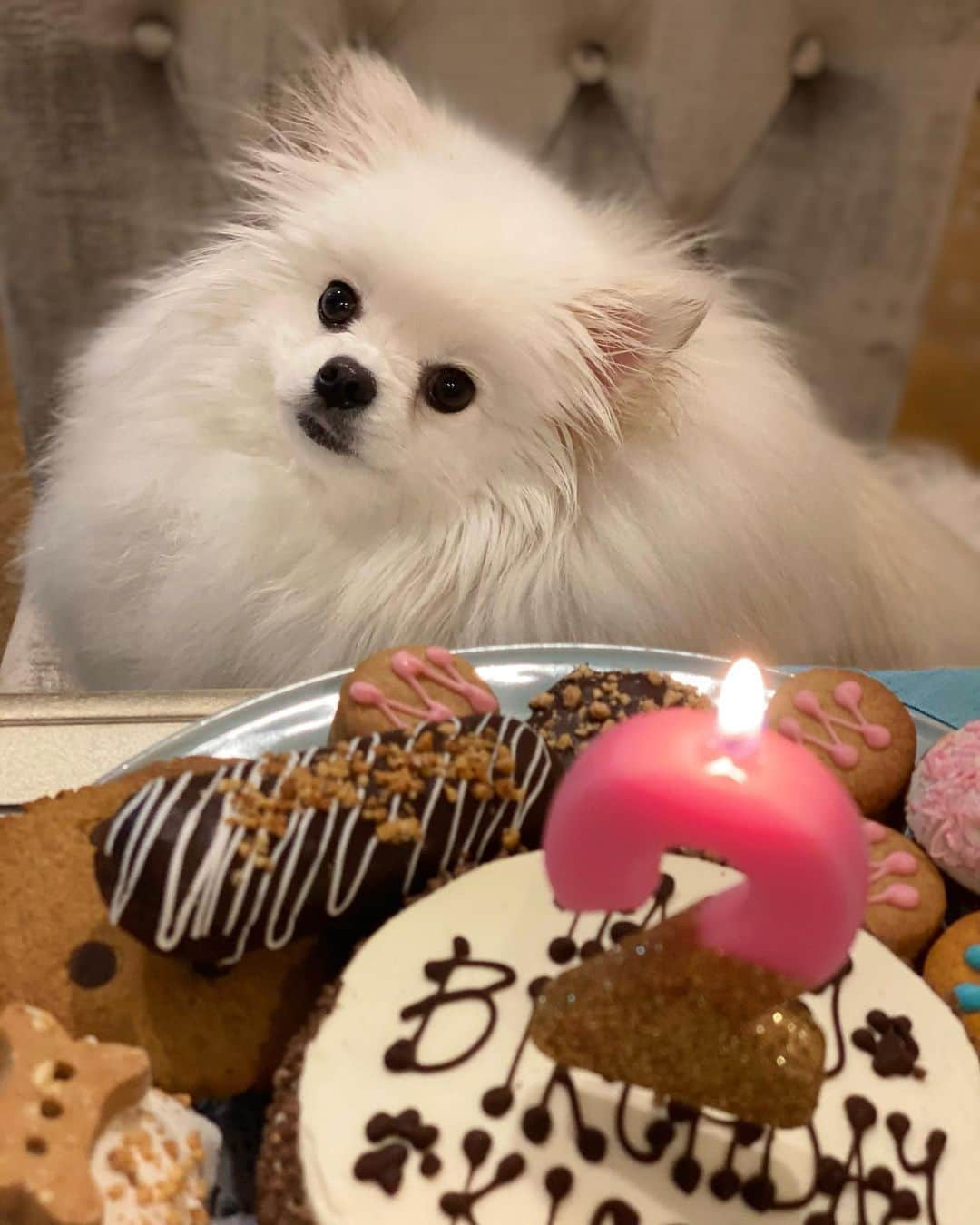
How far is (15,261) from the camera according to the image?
4.77ft

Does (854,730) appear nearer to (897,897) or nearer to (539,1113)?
(897,897)

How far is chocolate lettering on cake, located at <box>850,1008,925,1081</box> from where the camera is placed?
1.93 feet

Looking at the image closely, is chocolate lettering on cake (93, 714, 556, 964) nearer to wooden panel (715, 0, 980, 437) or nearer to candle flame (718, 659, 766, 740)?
candle flame (718, 659, 766, 740)

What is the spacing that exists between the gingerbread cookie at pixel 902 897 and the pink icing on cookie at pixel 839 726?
0.05 metres

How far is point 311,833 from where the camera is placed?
623mm

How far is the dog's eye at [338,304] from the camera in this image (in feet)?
3.11

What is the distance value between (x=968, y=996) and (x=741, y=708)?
0.34 metres

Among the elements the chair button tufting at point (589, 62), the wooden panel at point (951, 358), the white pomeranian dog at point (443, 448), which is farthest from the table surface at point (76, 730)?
the wooden panel at point (951, 358)

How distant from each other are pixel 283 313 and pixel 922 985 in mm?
688

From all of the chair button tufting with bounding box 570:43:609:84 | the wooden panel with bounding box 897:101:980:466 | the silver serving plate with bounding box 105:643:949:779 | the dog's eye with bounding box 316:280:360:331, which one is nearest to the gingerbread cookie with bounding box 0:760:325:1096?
the silver serving plate with bounding box 105:643:949:779

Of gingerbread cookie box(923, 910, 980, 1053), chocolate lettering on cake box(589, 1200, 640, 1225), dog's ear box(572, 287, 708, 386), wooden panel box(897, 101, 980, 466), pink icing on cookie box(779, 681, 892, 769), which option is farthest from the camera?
wooden panel box(897, 101, 980, 466)

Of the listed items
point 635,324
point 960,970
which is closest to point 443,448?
point 635,324

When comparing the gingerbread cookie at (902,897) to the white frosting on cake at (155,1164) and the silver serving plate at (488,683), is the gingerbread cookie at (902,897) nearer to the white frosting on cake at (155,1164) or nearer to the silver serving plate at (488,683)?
the silver serving plate at (488,683)

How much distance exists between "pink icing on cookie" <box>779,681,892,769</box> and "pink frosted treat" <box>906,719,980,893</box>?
0.04 m
